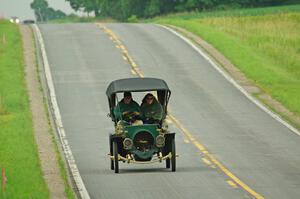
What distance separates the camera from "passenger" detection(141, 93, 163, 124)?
2348 cm

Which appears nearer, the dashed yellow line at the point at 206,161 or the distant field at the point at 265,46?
the dashed yellow line at the point at 206,161

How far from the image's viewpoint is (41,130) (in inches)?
1203

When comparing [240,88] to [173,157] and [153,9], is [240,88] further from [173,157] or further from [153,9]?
[153,9]

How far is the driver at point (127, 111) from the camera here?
927 inches

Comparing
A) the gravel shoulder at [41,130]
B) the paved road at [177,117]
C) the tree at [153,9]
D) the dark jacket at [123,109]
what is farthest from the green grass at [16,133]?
the tree at [153,9]

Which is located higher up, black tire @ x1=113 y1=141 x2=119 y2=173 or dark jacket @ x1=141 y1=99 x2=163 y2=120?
dark jacket @ x1=141 y1=99 x2=163 y2=120

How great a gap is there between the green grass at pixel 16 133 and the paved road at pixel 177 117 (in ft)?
4.00

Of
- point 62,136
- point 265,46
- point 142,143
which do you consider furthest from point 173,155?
point 265,46

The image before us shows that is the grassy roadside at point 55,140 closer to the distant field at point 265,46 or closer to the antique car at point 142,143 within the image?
the antique car at point 142,143

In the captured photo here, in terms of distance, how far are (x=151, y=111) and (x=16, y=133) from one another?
7.02 metres

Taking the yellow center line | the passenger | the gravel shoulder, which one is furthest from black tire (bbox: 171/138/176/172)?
the gravel shoulder

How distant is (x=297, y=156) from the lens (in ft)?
86.6

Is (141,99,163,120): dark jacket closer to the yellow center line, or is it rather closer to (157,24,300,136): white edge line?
the yellow center line

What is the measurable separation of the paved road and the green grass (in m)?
1.22
